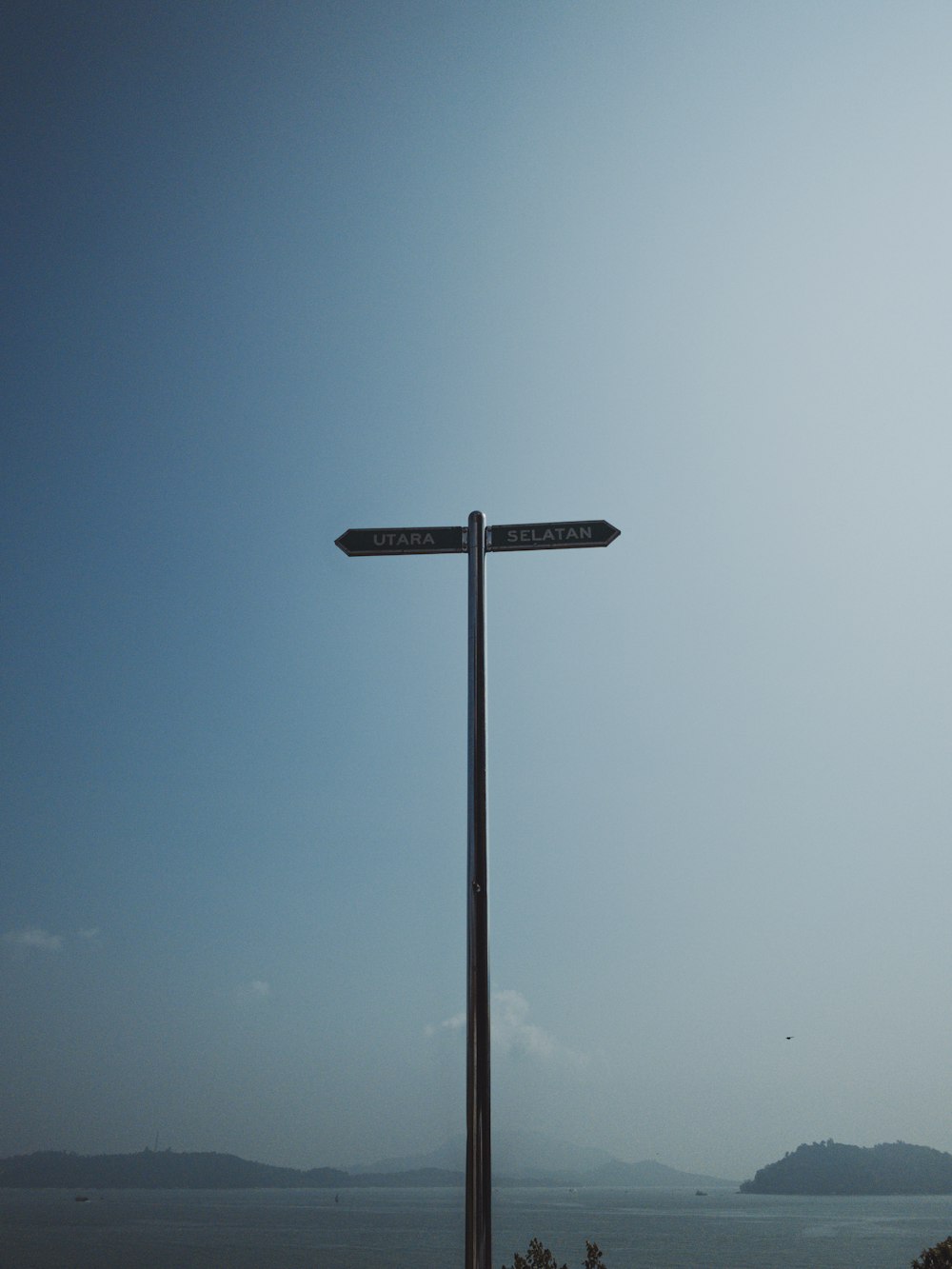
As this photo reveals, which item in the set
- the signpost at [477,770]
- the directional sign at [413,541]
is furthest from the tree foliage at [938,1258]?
the directional sign at [413,541]

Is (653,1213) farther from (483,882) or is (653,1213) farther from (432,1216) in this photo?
(483,882)

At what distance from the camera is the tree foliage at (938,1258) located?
20.5ft

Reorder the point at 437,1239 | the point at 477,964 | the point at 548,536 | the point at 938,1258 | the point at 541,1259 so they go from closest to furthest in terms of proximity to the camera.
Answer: the point at 477,964, the point at 548,536, the point at 938,1258, the point at 541,1259, the point at 437,1239

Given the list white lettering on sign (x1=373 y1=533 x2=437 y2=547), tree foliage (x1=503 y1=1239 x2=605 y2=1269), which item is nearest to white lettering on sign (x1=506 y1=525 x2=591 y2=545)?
white lettering on sign (x1=373 y1=533 x2=437 y2=547)

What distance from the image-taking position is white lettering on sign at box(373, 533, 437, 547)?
578 centimetres

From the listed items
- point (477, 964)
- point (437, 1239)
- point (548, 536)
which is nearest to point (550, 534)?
point (548, 536)

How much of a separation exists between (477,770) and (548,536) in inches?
63.7

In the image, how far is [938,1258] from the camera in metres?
6.34

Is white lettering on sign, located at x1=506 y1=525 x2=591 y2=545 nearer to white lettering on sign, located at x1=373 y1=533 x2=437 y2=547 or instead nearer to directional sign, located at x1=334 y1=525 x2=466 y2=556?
directional sign, located at x1=334 y1=525 x2=466 y2=556

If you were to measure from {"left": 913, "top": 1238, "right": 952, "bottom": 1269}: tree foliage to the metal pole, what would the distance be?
395 centimetres

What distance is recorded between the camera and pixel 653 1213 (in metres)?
121

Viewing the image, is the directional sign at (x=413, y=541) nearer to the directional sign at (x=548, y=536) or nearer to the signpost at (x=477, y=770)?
the signpost at (x=477, y=770)

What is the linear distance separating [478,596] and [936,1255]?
5846 millimetres

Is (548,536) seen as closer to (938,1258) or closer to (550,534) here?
(550,534)
